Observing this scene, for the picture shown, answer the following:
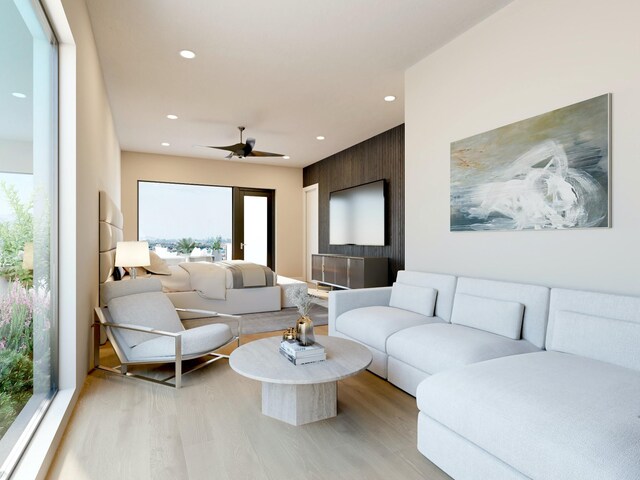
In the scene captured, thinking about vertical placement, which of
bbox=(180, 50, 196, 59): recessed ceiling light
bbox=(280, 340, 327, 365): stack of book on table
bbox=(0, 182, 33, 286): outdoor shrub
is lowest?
bbox=(280, 340, 327, 365): stack of book on table

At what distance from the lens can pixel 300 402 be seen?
7.11 ft

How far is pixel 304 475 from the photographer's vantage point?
1.70 metres

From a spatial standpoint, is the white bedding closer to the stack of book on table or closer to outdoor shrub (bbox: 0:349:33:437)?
the stack of book on table

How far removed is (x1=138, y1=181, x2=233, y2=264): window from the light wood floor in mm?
5361

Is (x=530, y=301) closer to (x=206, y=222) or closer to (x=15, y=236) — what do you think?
(x=15, y=236)

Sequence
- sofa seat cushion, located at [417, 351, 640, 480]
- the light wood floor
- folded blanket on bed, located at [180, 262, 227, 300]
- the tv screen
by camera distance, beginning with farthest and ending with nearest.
→ the tv screen → folded blanket on bed, located at [180, 262, 227, 300] → the light wood floor → sofa seat cushion, located at [417, 351, 640, 480]

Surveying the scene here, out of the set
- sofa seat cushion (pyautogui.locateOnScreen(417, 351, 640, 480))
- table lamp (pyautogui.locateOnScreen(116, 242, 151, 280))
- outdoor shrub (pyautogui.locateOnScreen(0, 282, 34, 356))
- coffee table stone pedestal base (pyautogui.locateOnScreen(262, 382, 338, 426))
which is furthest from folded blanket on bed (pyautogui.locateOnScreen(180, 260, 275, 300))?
sofa seat cushion (pyautogui.locateOnScreen(417, 351, 640, 480))

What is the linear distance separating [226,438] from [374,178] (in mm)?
5049

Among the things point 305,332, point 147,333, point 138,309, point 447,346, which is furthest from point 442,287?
point 138,309

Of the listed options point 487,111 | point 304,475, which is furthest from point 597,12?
point 304,475

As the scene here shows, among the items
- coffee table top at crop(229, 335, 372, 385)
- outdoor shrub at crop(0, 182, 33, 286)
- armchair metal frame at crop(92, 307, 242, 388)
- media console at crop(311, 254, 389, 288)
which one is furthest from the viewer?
media console at crop(311, 254, 389, 288)

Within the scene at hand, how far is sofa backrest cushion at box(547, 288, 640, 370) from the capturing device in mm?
1812

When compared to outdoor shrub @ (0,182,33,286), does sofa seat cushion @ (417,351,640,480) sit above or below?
below

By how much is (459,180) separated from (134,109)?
4.20m
